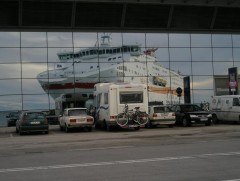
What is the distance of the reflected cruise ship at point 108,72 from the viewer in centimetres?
3441

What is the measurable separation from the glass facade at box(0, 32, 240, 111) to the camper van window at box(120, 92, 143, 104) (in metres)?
10.6

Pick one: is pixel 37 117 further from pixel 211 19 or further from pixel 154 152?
pixel 211 19

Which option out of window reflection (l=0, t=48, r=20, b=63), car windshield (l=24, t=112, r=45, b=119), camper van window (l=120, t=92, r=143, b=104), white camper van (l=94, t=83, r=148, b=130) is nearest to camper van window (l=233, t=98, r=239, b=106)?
white camper van (l=94, t=83, r=148, b=130)

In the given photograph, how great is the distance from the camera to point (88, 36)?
35.3m

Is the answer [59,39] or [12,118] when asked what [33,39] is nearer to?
[59,39]

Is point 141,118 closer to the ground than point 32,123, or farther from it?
farther from it

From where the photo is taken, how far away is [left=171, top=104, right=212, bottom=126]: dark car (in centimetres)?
2814

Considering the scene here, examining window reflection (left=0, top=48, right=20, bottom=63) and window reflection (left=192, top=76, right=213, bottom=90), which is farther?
window reflection (left=192, top=76, right=213, bottom=90)

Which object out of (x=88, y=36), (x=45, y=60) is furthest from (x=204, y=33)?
(x=45, y=60)

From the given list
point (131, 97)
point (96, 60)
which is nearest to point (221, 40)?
point (96, 60)

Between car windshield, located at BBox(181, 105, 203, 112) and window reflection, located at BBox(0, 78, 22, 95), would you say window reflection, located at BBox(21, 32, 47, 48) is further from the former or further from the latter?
car windshield, located at BBox(181, 105, 203, 112)

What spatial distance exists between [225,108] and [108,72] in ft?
34.0

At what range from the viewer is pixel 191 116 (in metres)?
28.1

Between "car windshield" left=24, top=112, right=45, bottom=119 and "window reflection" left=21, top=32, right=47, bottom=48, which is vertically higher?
"window reflection" left=21, top=32, right=47, bottom=48
